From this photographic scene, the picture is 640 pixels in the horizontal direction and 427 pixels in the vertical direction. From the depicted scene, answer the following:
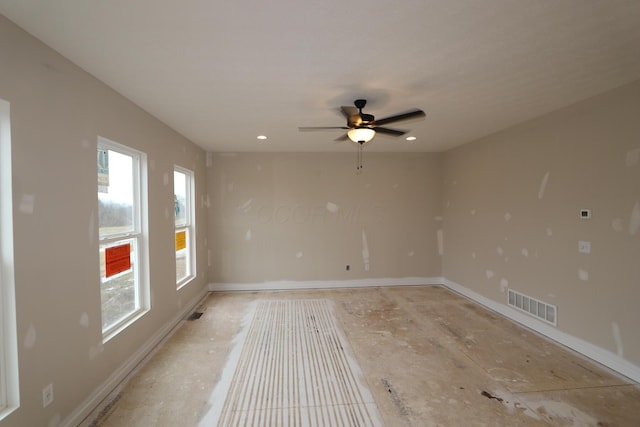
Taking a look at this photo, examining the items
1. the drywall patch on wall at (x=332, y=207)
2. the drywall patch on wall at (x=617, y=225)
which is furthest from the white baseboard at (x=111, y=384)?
the drywall patch on wall at (x=617, y=225)

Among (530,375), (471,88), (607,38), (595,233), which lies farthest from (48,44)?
(595,233)

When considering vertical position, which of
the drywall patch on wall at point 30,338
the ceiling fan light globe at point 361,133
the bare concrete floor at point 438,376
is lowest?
the bare concrete floor at point 438,376

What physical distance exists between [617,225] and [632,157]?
0.60 meters

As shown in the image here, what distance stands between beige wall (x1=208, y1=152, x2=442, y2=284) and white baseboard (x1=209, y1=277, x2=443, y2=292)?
0.25 ft

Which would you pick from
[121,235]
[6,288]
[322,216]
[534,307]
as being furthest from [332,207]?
[6,288]

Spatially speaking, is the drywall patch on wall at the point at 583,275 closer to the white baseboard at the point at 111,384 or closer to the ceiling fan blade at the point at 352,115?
the ceiling fan blade at the point at 352,115

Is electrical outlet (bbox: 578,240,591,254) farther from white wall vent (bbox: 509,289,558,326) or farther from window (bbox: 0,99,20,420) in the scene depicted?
window (bbox: 0,99,20,420)

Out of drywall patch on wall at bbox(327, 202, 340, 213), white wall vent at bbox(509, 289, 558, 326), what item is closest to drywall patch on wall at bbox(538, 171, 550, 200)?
white wall vent at bbox(509, 289, 558, 326)

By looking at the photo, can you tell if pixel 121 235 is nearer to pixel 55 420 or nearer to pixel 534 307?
pixel 55 420

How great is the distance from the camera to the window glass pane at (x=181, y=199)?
404cm

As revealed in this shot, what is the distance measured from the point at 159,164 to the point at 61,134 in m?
1.35

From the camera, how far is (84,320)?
2047 millimetres

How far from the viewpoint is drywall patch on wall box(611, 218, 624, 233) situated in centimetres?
256

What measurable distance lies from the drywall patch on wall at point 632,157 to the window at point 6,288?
4448mm
